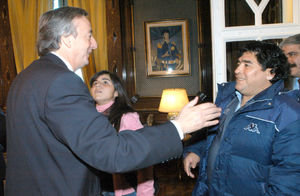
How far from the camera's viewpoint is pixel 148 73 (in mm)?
4359

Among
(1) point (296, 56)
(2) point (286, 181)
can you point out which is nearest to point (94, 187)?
(2) point (286, 181)

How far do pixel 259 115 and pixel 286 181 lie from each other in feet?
1.16

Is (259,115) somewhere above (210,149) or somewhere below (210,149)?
above

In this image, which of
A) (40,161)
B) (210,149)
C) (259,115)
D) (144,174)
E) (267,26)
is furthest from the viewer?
(267,26)

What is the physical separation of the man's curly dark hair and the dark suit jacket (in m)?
0.89

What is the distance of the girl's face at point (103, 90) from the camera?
2248 mm

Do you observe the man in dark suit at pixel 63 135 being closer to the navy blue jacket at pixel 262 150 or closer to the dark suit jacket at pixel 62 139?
the dark suit jacket at pixel 62 139

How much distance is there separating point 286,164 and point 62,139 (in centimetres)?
108

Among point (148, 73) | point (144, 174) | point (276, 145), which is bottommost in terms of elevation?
point (144, 174)

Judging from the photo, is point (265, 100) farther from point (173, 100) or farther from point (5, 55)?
point (5, 55)

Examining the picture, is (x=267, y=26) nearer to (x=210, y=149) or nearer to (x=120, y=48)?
(x=210, y=149)

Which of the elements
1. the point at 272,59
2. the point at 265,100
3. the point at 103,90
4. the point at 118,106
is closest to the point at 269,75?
the point at 272,59

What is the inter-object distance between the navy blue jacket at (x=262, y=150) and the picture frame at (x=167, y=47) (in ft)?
9.56

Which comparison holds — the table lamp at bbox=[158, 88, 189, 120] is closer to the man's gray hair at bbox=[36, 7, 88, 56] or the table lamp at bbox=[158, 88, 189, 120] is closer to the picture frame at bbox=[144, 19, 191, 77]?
the picture frame at bbox=[144, 19, 191, 77]
